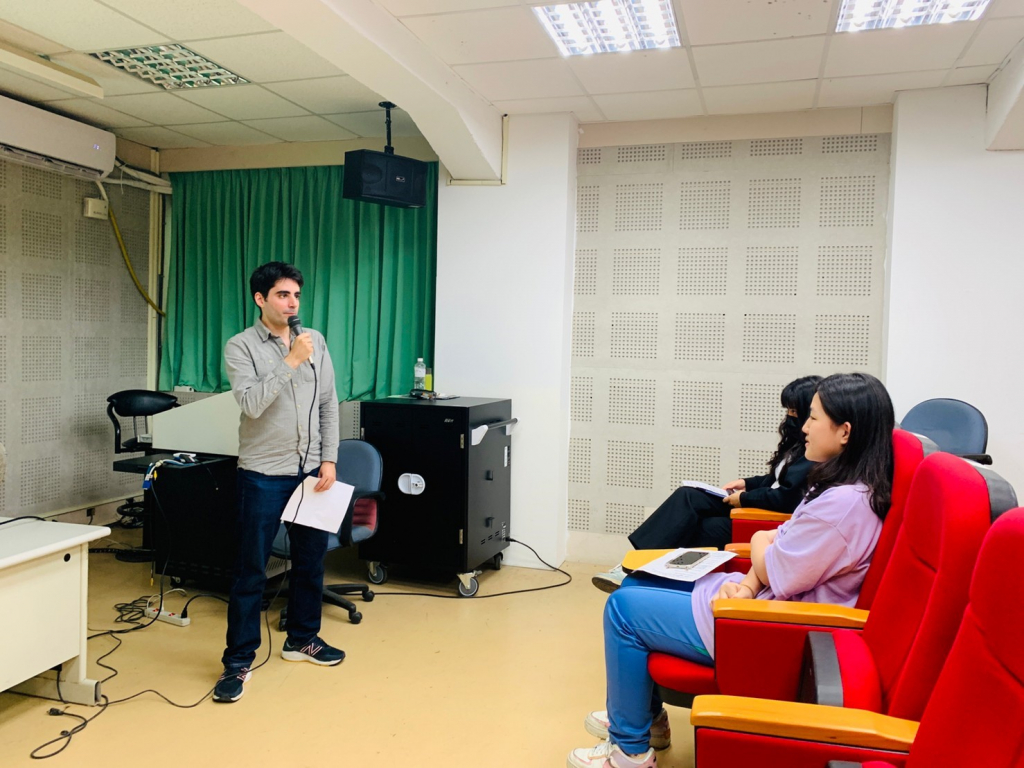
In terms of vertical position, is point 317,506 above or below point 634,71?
below

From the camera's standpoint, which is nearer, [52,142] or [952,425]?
[952,425]

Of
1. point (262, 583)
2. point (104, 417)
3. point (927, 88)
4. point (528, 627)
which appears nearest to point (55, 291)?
point (104, 417)

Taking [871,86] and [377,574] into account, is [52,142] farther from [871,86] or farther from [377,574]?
[871,86]

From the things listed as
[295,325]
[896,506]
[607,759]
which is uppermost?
[295,325]

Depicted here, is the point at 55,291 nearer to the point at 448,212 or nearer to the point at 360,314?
the point at 360,314

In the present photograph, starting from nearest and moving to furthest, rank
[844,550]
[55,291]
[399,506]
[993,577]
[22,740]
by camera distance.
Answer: [993,577], [844,550], [22,740], [399,506], [55,291]

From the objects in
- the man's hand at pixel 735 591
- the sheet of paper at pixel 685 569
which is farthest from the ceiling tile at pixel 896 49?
the man's hand at pixel 735 591

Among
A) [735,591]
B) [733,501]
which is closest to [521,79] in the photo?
[733,501]

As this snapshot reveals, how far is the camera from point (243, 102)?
14.0 feet

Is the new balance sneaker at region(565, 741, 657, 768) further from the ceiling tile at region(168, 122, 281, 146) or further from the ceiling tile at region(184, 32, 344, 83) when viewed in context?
the ceiling tile at region(168, 122, 281, 146)

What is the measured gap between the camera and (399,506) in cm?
402

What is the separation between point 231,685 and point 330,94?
3.04 metres

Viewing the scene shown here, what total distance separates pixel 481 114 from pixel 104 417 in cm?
332

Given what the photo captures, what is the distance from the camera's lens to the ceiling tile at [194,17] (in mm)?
3072
